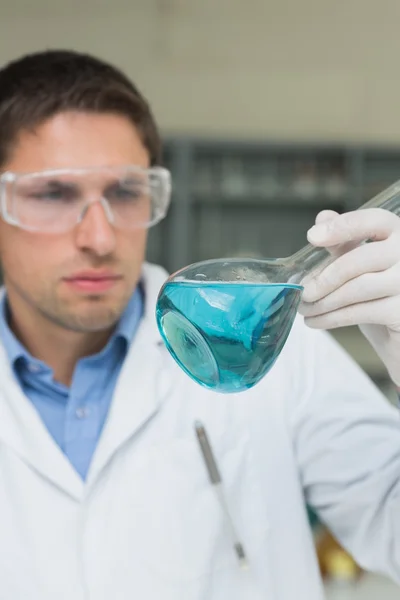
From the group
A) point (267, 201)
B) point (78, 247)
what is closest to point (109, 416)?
point (78, 247)

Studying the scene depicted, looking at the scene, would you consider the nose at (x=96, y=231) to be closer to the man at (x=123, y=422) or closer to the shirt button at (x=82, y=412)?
the man at (x=123, y=422)

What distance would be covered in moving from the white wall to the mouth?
9.64 feet

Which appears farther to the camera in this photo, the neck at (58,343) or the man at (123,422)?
the neck at (58,343)

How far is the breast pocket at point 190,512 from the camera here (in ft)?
3.49

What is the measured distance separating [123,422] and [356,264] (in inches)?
21.9

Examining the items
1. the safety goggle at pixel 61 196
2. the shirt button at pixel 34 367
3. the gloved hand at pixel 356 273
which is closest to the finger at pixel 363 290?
the gloved hand at pixel 356 273

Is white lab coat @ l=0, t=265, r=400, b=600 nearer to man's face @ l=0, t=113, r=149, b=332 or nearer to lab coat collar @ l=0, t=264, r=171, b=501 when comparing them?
lab coat collar @ l=0, t=264, r=171, b=501

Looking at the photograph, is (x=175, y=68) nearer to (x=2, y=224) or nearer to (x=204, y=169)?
(x=204, y=169)

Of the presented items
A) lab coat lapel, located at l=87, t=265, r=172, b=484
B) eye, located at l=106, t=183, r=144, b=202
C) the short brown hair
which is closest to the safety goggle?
eye, located at l=106, t=183, r=144, b=202

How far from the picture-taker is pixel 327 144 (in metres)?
3.88

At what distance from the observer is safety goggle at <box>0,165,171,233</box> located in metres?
1.15

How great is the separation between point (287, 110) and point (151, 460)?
334cm

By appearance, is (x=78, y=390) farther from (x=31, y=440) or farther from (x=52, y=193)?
(x=52, y=193)

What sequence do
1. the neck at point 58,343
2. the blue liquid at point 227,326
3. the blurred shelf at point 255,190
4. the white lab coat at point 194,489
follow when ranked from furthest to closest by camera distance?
the blurred shelf at point 255,190 → the neck at point 58,343 → the white lab coat at point 194,489 → the blue liquid at point 227,326
